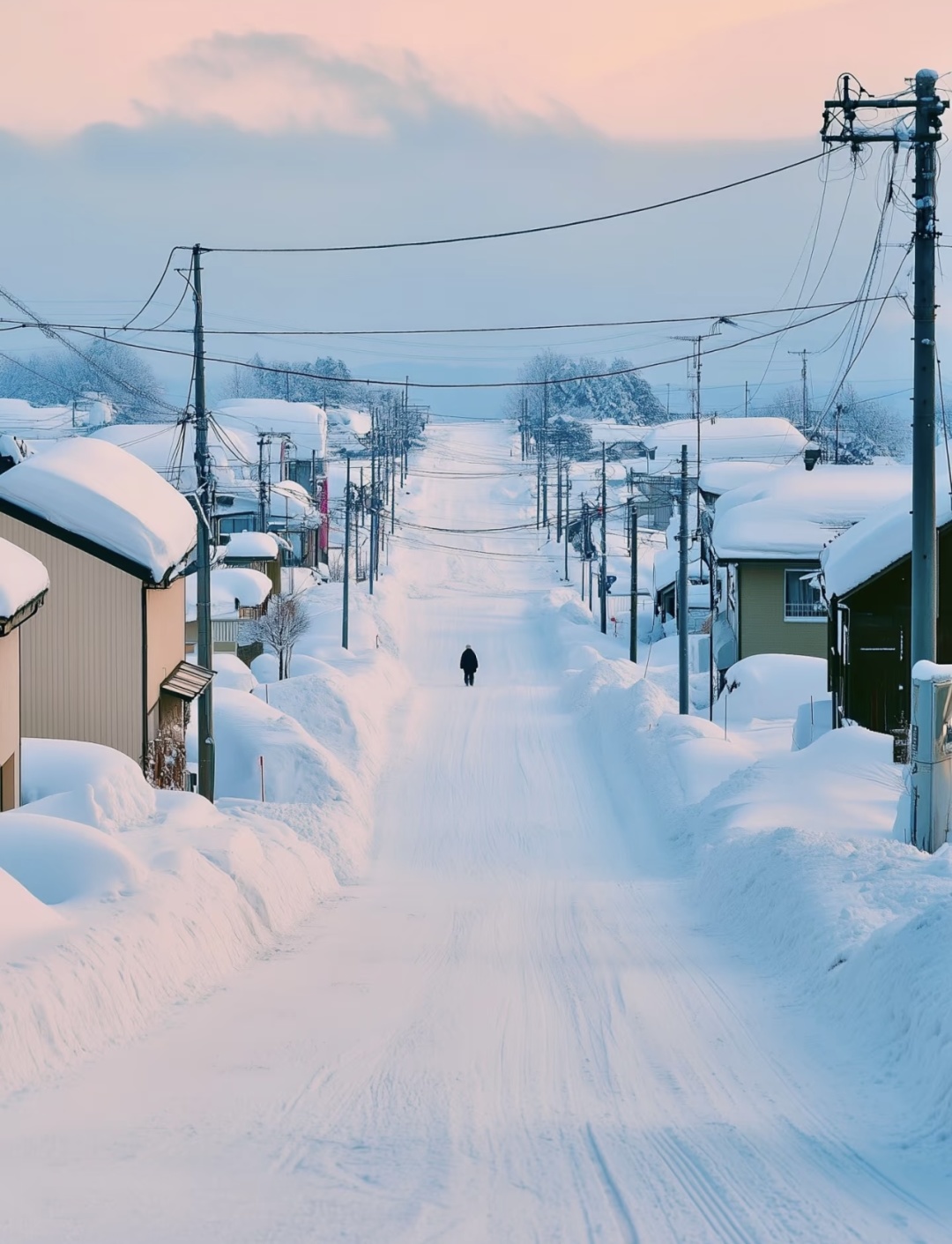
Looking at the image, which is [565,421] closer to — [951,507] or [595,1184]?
[951,507]

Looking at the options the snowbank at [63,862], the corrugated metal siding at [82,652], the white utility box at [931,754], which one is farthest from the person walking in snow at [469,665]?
the snowbank at [63,862]

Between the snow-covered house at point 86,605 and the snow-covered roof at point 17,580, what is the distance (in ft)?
16.2

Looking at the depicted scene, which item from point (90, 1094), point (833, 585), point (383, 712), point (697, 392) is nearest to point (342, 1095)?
point (90, 1094)

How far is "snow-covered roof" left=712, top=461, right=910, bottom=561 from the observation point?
39406mm

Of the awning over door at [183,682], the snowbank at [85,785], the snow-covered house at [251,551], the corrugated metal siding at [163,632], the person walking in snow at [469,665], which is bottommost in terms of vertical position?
the person walking in snow at [469,665]

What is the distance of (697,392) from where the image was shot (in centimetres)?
5994

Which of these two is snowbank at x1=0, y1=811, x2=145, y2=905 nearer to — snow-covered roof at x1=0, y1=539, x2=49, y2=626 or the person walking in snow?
snow-covered roof at x1=0, y1=539, x2=49, y2=626

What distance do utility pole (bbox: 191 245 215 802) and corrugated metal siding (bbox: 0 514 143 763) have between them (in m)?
1.27

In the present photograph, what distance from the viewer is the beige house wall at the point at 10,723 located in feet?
53.1

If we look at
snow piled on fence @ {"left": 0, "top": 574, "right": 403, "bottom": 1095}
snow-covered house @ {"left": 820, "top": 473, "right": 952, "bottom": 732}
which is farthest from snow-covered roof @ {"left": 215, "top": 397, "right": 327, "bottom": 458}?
snow piled on fence @ {"left": 0, "top": 574, "right": 403, "bottom": 1095}

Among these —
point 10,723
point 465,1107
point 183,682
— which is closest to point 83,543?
point 183,682

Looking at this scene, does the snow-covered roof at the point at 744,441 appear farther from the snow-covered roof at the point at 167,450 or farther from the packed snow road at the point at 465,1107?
the packed snow road at the point at 465,1107

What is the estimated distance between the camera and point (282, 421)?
334 ft

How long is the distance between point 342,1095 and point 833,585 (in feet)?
70.1
